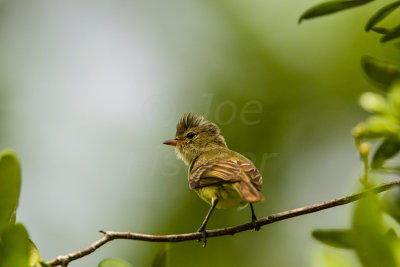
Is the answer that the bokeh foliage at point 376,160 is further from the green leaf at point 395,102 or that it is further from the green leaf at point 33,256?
the green leaf at point 33,256

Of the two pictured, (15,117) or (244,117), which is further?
(15,117)

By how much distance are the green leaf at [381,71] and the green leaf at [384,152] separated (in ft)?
0.59

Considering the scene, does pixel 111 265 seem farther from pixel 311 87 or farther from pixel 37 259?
pixel 311 87

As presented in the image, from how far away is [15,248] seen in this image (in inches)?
64.4

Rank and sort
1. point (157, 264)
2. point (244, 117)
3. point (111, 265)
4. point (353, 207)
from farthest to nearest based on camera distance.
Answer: point (244, 117) < point (157, 264) < point (111, 265) < point (353, 207)

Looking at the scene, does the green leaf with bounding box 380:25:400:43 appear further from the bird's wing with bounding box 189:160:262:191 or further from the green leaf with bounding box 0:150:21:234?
the bird's wing with bounding box 189:160:262:191

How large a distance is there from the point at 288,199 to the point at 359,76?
89.1 inches

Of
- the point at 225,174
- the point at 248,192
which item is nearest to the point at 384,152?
the point at 248,192

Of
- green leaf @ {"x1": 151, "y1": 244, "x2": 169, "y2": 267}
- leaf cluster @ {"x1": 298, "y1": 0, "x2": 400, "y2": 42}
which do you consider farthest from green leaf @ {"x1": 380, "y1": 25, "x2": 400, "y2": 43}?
green leaf @ {"x1": 151, "y1": 244, "x2": 169, "y2": 267}

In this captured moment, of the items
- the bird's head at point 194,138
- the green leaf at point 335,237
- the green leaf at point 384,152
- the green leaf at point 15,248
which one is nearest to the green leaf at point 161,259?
the green leaf at point 15,248

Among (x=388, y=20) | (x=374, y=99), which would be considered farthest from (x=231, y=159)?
(x=388, y=20)

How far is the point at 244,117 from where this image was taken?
878cm

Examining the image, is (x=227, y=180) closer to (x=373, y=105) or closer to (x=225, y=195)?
(x=225, y=195)

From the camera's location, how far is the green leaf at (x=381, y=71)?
5.57 feet
